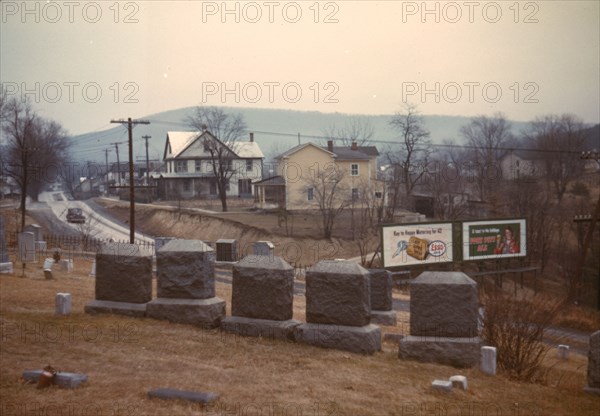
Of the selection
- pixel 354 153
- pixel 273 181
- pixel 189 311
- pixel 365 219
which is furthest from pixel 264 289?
pixel 354 153

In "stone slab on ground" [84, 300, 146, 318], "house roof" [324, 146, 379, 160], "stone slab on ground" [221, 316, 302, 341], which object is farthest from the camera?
"house roof" [324, 146, 379, 160]

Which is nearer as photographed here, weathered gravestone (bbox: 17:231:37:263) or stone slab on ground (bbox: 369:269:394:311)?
stone slab on ground (bbox: 369:269:394:311)

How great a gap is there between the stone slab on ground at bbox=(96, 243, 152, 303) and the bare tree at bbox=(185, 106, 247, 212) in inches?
1363

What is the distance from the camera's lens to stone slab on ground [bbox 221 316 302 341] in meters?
10.6

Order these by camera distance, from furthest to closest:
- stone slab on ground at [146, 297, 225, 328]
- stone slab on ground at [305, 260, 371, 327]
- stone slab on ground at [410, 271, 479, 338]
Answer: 1. stone slab on ground at [146, 297, 225, 328]
2. stone slab on ground at [305, 260, 371, 327]
3. stone slab on ground at [410, 271, 479, 338]

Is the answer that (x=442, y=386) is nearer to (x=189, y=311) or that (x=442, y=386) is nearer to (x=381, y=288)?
(x=189, y=311)

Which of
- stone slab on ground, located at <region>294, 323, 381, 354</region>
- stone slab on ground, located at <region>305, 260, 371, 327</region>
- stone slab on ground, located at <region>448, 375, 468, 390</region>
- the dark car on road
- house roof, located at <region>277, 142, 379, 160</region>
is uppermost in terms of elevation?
house roof, located at <region>277, 142, 379, 160</region>

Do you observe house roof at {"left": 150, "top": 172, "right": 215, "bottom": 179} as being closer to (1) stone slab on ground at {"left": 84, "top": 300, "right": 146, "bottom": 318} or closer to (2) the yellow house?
(2) the yellow house

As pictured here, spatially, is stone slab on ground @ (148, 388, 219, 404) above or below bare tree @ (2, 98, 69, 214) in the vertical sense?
below

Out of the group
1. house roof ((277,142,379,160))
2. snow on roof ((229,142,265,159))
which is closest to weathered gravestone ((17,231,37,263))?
house roof ((277,142,379,160))

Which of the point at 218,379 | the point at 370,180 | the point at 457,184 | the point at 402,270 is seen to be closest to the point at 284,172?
the point at 370,180

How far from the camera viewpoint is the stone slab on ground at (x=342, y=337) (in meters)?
10.1

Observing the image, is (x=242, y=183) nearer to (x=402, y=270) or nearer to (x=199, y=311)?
(x=402, y=270)

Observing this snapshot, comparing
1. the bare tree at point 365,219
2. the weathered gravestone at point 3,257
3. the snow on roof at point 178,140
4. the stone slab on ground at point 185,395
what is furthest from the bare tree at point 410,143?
the stone slab on ground at point 185,395
